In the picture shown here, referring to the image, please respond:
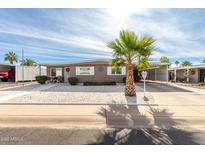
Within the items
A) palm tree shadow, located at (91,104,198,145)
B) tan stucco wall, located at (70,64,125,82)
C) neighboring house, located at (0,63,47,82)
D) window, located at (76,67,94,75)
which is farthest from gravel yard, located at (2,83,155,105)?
neighboring house, located at (0,63,47,82)

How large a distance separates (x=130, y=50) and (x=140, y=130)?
627cm

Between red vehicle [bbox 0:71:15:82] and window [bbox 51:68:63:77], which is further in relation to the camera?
red vehicle [bbox 0:71:15:82]

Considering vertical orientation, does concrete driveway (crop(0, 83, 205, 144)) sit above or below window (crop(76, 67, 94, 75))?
below

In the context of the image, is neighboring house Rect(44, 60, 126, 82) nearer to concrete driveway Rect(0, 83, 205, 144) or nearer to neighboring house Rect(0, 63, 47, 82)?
neighboring house Rect(0, 63, 47, 82)

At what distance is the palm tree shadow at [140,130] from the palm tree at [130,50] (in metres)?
4.16

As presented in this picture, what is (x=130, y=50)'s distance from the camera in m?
11.0

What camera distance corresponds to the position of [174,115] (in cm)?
760

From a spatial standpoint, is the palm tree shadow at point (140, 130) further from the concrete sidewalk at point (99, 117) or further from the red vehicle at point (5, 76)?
the red vehicle at point (5, 76)

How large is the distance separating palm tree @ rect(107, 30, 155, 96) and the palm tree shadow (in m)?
4.16

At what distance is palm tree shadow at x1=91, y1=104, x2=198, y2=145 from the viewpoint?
4.89 m

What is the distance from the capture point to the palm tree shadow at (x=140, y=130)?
4.89 meters

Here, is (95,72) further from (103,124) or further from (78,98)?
(103,124)
